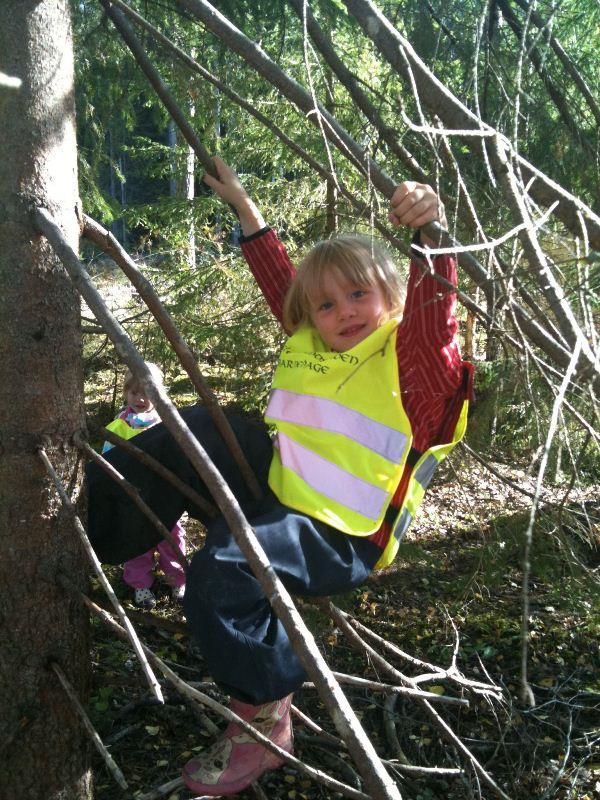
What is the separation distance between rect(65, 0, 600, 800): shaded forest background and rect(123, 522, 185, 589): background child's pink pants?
0.18 m

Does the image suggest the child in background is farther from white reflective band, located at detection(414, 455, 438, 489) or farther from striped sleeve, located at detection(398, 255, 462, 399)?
striped sleeve, located at detection(398, 255, 462, 399)

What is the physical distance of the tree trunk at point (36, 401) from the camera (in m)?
1.78

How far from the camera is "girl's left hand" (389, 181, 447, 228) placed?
5.47ft

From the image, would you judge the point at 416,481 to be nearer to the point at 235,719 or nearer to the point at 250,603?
the point at 250,603

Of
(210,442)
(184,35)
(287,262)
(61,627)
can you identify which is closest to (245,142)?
(184,35)

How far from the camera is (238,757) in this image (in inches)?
74.1

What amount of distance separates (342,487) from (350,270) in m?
0.65

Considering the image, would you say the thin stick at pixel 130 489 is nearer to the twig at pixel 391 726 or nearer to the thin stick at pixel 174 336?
the thin stick at pixel 174 336

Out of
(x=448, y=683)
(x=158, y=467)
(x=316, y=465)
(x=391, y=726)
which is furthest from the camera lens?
(x=448, y=683)

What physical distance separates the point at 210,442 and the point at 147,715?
1.29 m

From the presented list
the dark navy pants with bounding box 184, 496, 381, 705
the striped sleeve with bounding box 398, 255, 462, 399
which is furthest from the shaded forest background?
the dark navy pants with bounding box 184, 496, 381, 705

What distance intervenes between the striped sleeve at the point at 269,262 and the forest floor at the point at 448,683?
0.88 m

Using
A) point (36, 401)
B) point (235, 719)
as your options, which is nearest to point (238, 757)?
point (235, 719)

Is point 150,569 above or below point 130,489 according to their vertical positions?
below
